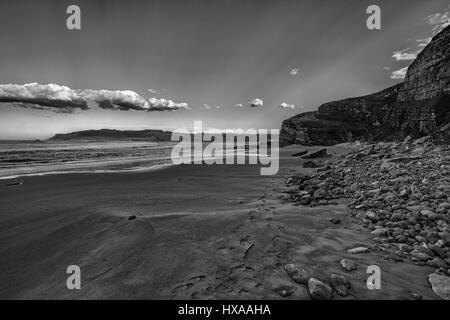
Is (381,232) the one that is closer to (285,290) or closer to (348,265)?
(348,265)

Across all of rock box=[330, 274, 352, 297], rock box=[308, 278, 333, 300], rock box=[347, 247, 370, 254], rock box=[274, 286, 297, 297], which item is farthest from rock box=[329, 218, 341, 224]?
rock box=[274, 286, 297, 297]

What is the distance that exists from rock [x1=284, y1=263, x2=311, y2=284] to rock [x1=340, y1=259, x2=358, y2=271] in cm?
63

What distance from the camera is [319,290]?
2.46 metres

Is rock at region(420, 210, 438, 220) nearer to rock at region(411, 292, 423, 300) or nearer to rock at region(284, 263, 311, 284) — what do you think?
rock at region(411, 292, 423, 300)

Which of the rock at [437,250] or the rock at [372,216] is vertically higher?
the rock at [372,216]

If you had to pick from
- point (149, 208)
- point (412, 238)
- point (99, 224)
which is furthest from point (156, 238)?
point (412, 238)

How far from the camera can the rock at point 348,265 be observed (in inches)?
120

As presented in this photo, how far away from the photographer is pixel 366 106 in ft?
192

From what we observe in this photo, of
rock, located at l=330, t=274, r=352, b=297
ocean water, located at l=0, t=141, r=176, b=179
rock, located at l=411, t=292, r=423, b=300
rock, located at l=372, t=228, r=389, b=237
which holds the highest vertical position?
ocean water, located at l=0, t=141, r=176, b=179

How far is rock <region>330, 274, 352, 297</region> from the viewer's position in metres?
2.53

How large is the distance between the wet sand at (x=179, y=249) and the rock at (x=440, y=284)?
0.25ft

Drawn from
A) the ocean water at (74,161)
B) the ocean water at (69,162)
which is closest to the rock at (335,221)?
the ocean water at (74,161)

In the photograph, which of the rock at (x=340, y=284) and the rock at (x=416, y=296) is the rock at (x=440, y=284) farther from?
the rock at (x=340, y=284)
